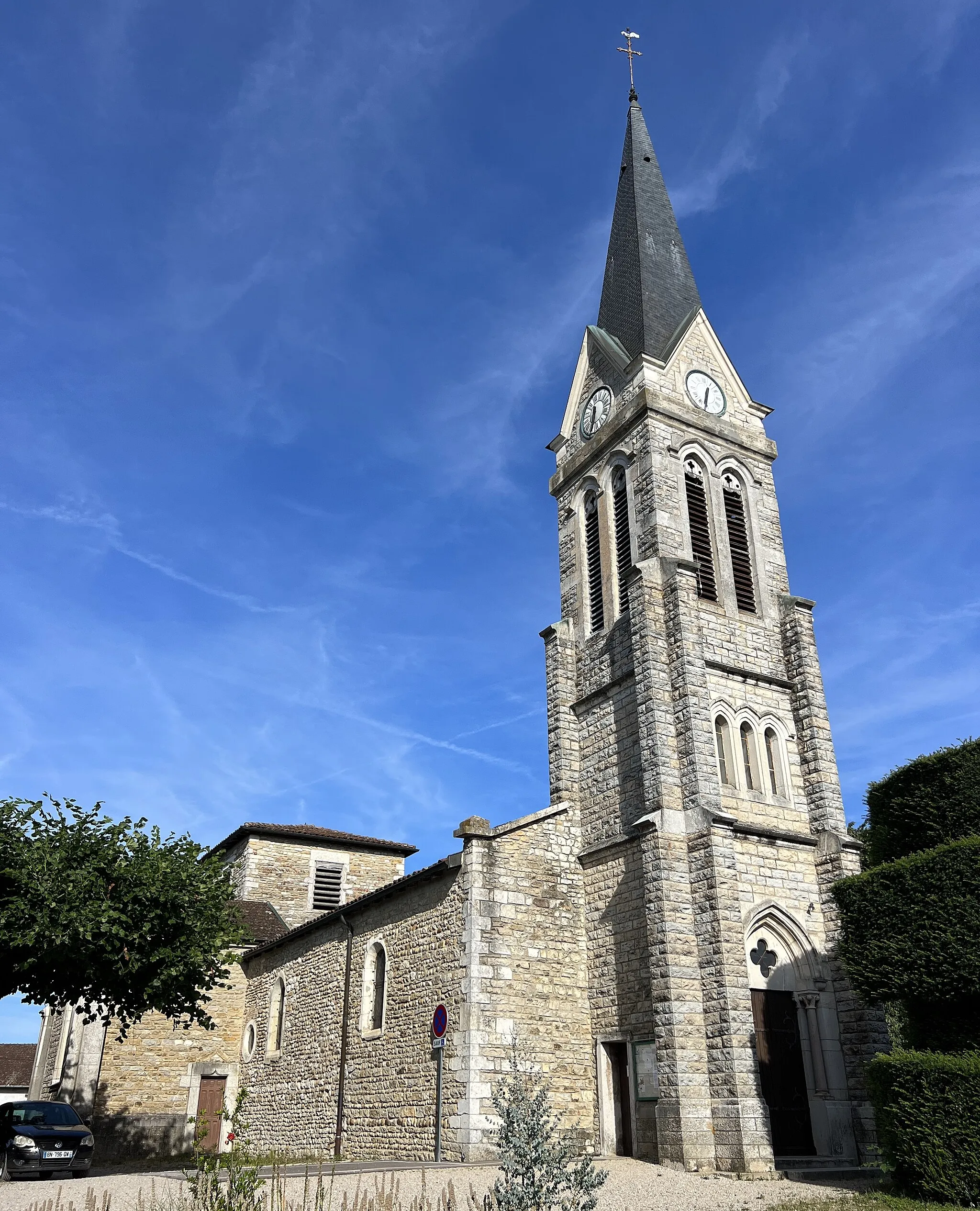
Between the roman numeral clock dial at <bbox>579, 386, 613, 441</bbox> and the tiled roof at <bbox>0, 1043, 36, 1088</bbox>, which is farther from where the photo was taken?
the tiled roof at <bbox>0, 1043, 36, 1088</bbox>

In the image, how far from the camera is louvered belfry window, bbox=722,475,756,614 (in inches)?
882

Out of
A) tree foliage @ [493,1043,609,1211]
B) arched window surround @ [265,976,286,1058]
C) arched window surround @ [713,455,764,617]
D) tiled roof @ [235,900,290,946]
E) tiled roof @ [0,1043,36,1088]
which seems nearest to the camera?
tree foliage @ [493,1043,609,1211]

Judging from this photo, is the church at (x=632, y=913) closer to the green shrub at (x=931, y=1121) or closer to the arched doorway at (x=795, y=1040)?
the arched doorway at (x=795, y=1040)

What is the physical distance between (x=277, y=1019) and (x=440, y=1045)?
402 inches

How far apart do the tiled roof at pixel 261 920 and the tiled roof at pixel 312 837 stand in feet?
7.25

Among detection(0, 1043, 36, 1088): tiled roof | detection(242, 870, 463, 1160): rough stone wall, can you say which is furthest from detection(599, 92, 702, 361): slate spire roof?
detection(0, 1043, 36, 1088): tiled roof

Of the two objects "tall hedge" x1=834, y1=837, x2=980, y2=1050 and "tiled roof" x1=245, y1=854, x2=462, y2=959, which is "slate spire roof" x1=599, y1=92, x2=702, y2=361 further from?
"tall hedge" x1=834, y1=837, x2=980, y2=1050

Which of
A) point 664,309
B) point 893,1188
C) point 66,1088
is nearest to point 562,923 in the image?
point 893,1188

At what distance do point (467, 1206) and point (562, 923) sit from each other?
9.07 meters

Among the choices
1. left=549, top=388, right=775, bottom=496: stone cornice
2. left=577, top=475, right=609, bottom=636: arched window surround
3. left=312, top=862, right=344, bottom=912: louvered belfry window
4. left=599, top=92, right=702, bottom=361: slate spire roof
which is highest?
left=599, top=92, right=702, bottom=361: slate spire roof

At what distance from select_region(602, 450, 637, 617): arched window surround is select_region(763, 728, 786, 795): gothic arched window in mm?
4246

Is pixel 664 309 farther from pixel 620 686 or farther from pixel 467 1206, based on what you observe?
pixel 467 1206

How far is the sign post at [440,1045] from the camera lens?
1644 centimetres

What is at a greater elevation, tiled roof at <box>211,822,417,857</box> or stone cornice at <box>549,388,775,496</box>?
stone cornice at <box>549,388,775,496</box>
